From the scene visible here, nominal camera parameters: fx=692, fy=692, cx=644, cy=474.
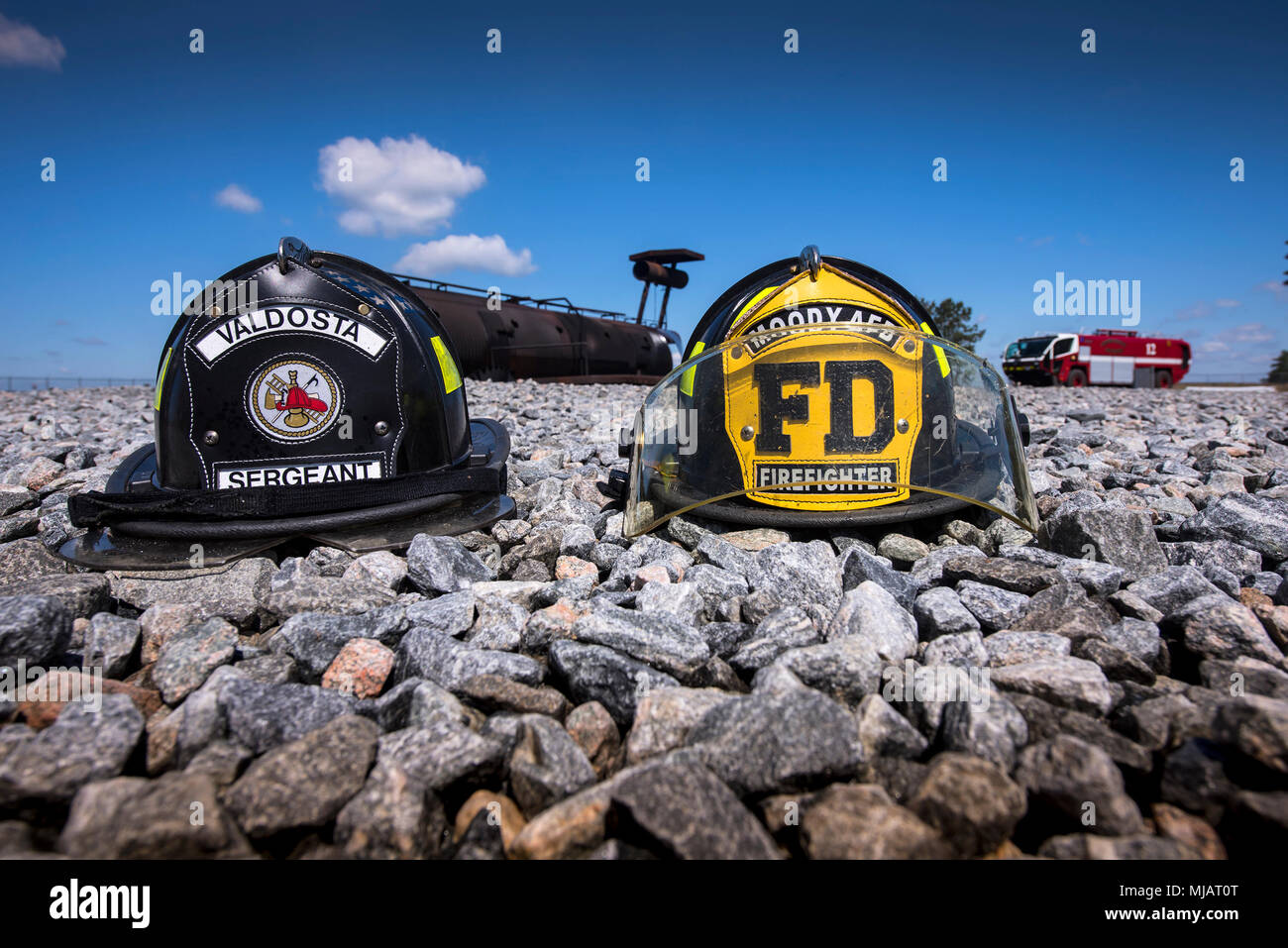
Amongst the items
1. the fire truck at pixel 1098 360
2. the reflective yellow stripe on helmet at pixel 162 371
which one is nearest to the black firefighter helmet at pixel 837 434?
the reflective yellow stripe on helmet at pixel 162 371

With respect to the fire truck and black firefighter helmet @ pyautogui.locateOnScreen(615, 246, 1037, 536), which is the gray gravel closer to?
black firefighter helmet @ pyautogui.locateOnScreen(615, 246, 1037, 536)

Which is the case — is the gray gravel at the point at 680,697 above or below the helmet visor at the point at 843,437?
below

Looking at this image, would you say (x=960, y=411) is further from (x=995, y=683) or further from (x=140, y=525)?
(x=140, y=525)

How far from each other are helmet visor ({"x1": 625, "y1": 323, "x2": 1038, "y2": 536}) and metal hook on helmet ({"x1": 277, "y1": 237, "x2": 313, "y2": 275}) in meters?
1.75

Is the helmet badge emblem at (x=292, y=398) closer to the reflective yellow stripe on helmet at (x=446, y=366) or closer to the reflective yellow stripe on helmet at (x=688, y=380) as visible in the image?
the reflective yellow stripe on helmet at (x=446, y=366)

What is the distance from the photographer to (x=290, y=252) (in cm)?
286

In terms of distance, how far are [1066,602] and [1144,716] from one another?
56 centimetres

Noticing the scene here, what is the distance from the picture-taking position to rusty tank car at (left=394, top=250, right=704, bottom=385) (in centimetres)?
1319

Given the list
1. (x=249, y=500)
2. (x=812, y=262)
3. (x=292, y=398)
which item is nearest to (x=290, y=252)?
(x=292, y=398)

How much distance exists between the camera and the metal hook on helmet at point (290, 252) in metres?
2.83

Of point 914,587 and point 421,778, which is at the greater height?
point 914,587
